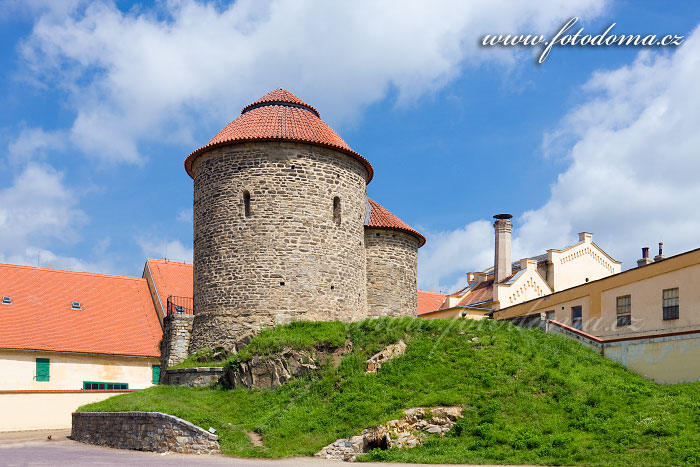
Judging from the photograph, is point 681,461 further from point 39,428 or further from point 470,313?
point 39,428

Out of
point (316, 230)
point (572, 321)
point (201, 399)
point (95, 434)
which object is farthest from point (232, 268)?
point (572, 321)

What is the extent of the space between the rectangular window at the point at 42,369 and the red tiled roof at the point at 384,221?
14.0 meters

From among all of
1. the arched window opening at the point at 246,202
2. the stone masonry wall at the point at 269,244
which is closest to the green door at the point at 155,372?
the stone masonry wall at the point at 269,244

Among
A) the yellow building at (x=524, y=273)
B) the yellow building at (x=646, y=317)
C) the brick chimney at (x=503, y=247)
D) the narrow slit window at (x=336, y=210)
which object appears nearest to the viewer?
the yellow building at (x=646, y=317)

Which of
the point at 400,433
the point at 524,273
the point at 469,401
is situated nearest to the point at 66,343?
the point at 400,433

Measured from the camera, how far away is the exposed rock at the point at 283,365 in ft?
72.1

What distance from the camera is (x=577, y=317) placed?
1008 inches

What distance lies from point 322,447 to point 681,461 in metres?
8.11

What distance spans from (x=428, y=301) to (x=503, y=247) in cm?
668

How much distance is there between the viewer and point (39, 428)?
88.0 feet

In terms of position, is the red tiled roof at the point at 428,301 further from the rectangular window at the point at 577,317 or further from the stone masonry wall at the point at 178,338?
the stone masonry wall at the point at 178,338

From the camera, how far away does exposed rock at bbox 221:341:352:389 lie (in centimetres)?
2198

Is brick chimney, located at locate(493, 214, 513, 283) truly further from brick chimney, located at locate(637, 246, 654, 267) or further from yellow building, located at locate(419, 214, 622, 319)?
brick chimney, located at locate(637, 246, 654, 267)

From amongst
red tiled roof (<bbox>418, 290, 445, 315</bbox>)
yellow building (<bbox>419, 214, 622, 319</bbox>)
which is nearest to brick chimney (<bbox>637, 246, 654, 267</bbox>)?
yellow building (<bbox>419, 214, 622, 319</bbox>)
